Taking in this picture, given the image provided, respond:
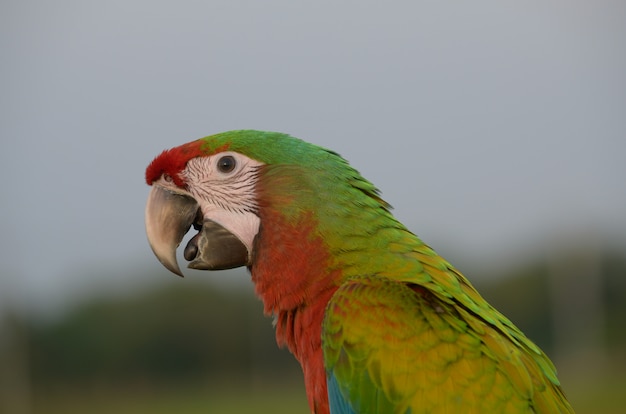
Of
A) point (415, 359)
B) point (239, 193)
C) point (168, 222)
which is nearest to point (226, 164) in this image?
point (239, 193)

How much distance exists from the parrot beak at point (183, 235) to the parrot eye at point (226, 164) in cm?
15

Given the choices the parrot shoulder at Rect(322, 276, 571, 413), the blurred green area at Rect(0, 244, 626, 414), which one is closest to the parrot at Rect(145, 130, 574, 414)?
the parrot shoulder at Rect(322, 276, 571, 413)

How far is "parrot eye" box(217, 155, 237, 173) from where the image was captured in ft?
7.55

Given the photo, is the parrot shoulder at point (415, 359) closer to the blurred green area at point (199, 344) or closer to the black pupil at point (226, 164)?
the black pupil at point (226, 164)

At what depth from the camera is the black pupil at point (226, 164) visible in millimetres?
2301

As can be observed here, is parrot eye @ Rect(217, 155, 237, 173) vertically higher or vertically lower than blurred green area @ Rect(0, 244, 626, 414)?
higher

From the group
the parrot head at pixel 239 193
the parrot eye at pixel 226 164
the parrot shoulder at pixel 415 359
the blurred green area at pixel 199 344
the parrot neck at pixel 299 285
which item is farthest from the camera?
the blurred green area at pixel 199 344

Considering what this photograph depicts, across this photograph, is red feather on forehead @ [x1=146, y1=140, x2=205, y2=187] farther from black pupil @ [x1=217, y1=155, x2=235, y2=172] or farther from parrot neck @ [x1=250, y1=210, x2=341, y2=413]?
parrot neck @ [x1=250, y1=210, x2=341, y2=413]

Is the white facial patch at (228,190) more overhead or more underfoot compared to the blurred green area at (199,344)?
more overhead

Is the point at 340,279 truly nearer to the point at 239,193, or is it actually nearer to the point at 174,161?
the point at 239,193

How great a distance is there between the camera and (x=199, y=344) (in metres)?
17.0

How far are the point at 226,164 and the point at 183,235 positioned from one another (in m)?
0.27

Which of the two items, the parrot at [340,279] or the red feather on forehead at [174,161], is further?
the red feather on forehead at [174,161]

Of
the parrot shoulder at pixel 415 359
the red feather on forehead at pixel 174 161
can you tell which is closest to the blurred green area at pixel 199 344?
the red feather on forehead at pixel 174 161
